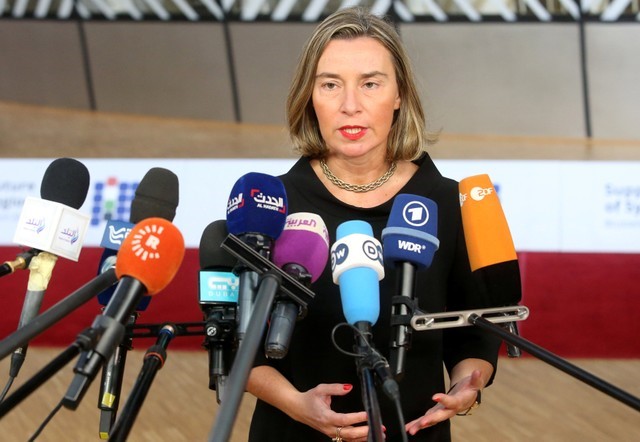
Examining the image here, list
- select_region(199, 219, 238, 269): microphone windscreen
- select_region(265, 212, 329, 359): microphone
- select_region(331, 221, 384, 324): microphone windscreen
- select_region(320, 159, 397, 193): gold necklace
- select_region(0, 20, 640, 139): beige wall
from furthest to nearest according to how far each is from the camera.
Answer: select_region(0, 20, 640, 139): beige wall < select_region(320, 159, 397, 193): gold necklace < select_region(199, 219, 238, 269): microphone windscreen < select_region(331, 221, 384, 324): microphone windscreen < select_region(265, 212, 329, 359): microphone

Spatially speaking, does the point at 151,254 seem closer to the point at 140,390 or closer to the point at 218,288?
the point at 140,390

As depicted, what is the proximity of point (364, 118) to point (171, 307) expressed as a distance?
3.89m

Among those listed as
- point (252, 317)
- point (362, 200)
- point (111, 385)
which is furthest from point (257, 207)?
point (362, 200)

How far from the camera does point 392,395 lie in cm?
94

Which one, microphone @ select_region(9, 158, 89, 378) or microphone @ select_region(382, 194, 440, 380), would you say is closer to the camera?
microphone @ select_region(382, 194, 440, 380)

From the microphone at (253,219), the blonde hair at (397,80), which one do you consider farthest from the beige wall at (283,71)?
the microphone at (253,219)

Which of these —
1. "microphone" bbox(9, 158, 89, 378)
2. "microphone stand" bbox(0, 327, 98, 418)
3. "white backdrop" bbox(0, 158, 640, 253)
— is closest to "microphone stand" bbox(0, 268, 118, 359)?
"microphone stand" bbox(0, 327, 98, 418)

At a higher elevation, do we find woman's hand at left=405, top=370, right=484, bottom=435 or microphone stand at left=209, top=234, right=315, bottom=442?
microphone stand at left=209, top=234, right=315, bottom=442

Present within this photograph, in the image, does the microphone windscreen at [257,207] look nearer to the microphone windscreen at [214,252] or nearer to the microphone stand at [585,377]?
the microphone windscreen at [214,252]

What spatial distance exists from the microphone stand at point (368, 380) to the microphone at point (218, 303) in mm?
190

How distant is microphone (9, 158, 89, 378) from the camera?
1329mm

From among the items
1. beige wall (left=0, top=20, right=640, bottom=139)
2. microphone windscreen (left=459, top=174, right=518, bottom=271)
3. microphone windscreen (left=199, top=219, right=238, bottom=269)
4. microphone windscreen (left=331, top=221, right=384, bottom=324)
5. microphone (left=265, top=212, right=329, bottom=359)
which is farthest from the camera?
beige wall (left=0, top=20, right=640, bottom=139)

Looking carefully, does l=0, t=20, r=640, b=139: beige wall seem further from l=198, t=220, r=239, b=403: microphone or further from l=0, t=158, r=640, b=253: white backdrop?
l=198, t=220, r=239, b=403: microphone

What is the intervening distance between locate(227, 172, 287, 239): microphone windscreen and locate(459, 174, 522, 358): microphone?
1.21 feet
